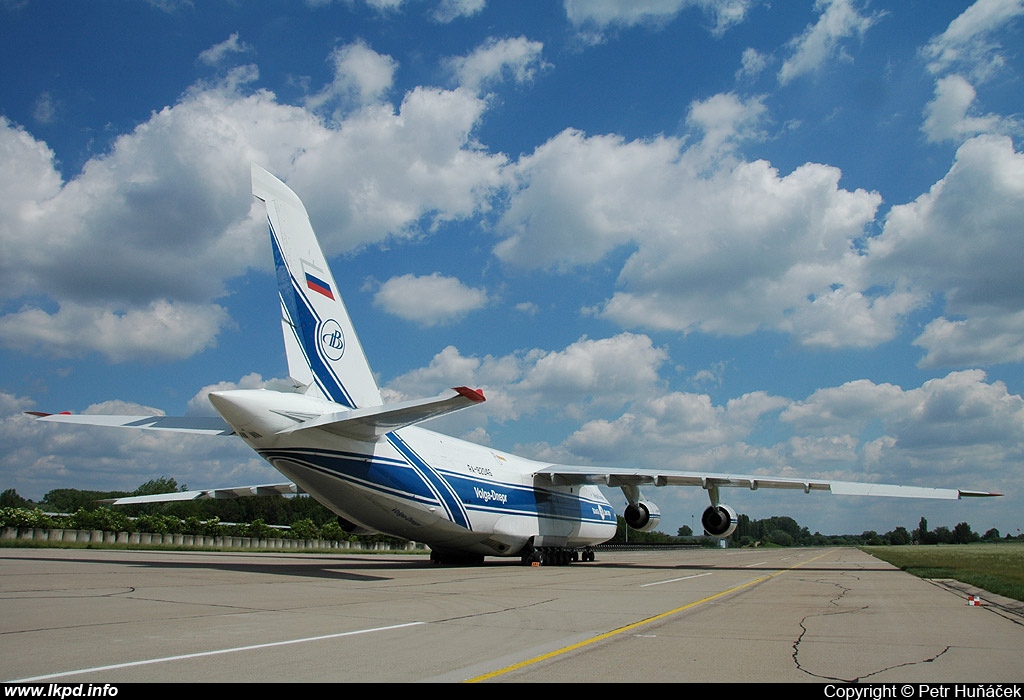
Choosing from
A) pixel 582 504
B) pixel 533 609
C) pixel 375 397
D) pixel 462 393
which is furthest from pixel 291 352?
pixel 582 504

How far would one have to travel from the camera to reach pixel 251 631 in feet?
23.9

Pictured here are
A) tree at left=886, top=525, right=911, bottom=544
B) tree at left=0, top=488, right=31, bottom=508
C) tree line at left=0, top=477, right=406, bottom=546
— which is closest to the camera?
tree line at left=0, top=477, right=406, bottom=546

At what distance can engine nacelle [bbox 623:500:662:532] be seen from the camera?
29094mm

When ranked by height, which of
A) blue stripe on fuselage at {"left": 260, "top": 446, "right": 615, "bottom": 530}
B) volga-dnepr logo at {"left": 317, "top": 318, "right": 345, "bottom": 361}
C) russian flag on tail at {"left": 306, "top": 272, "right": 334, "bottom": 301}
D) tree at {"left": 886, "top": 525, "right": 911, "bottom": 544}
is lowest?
tree at {"left": 886, "top": 525, "right": 911, "bottom": 544}

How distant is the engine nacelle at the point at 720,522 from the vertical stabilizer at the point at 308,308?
47.9 feet

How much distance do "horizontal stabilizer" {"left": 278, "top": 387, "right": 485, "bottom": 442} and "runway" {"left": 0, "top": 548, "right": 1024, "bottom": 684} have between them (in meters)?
3.25

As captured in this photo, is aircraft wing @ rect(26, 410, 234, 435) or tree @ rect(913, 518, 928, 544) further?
tree @ rect(913, 518, 928, 544)

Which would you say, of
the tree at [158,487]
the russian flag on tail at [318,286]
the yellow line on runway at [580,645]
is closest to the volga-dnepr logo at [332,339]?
the russian flag on tail at [318,286]

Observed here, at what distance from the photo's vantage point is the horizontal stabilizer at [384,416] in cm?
1284

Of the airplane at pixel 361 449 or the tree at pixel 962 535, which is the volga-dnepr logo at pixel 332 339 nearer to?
the airplane at pixel 361 449

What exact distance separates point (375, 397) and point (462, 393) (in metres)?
7.18

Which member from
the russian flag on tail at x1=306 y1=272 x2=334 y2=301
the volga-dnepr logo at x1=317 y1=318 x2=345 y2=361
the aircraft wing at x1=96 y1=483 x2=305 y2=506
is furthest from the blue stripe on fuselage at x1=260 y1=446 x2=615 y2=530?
the aircraft wing at x1=96 y1=483 x2=305 y2=506

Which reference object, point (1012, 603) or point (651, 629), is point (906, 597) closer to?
point (1012, 603)

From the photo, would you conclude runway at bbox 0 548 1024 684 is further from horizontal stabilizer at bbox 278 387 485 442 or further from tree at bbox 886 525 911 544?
tree at bbox 886 525 911 544
